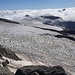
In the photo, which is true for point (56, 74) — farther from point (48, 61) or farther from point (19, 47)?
point (19, 47)

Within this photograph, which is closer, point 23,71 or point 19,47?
point 23,71

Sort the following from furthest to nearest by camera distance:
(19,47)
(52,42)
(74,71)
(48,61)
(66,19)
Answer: (66,19) < (52,42) < (19,47) < (48,61) < (74,71)

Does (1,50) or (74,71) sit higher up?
(1,50)

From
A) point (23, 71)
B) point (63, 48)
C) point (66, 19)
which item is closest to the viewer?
point (23, 71)

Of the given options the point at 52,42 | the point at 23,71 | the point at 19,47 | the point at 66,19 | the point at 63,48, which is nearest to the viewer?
the point at 23,71

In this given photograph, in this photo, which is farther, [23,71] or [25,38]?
[25,38]

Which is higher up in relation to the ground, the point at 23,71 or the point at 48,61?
the point at 23,71

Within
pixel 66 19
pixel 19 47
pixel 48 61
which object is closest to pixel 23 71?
pixel 48 61

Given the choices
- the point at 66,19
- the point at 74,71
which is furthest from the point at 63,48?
the point at 66,19

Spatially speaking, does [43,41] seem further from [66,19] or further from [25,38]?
[66,19]
